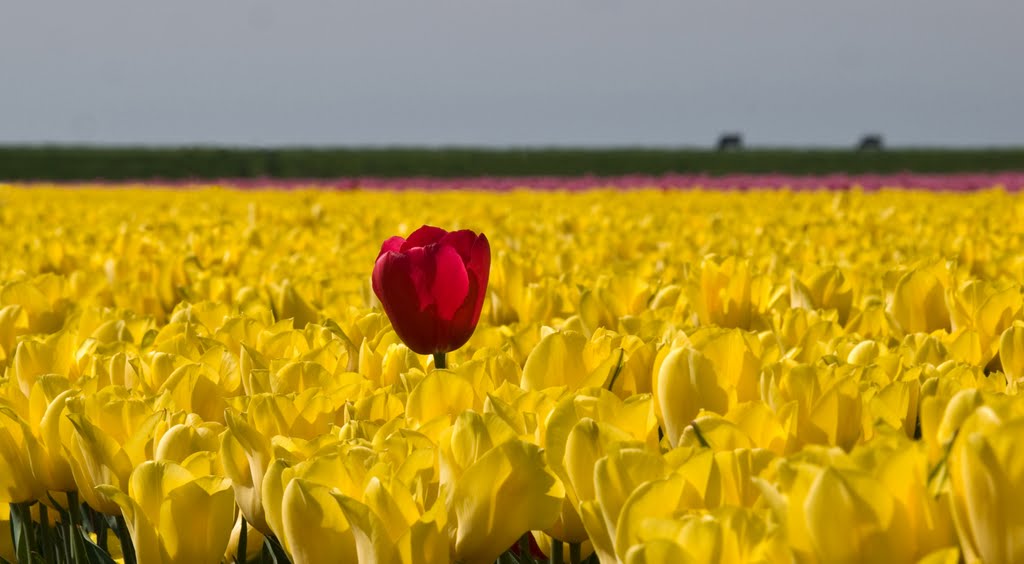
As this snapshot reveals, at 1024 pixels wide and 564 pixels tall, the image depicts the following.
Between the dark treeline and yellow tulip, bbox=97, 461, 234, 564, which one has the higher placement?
yellow tulip, bbox=97, 461, 234, 564

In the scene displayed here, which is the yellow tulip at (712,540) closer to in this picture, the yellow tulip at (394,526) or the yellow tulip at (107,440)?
the yellow tulip at (394,526)

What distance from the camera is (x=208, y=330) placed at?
7.73 feet

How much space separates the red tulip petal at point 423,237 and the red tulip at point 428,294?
0.07 m

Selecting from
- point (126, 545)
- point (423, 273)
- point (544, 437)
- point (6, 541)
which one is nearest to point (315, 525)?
point (544, 437)

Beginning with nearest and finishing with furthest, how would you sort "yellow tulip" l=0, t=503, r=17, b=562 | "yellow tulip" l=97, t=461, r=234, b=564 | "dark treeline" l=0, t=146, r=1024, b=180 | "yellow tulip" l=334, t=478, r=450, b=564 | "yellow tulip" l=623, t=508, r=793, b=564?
"yellow tulip" l=623, t=508, r=793, b=564, "yellow tulip" l=334, t=478, r=450, b=564, "yellow tulip" l=97, t=461, r=234, b=564, "yellow tulip" l=0, t=503, r=17, b=562, "dark treeline" l=0, t=146, r=1024, b=180

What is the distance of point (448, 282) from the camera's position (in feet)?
5.43

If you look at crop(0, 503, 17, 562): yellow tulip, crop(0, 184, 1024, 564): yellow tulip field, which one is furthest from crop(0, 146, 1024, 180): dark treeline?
crop(0, 503, 17, 562): yellow tulip

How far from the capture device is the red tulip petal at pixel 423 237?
5.79ft

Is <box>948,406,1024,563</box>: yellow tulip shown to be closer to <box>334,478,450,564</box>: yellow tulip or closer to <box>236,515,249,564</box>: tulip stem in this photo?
<box>334,478,450,564</box>: yellow tulip

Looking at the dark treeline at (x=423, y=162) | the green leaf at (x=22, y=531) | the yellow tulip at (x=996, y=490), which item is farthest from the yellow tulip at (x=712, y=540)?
the dark treeline at (x=423, y=162)

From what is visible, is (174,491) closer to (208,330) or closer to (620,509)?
(620,509)

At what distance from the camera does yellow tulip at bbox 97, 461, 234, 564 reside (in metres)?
1.18

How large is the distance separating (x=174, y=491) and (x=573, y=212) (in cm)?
823

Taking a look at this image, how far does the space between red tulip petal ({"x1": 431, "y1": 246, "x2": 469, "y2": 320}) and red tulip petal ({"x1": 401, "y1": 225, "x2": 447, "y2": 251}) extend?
10cm
